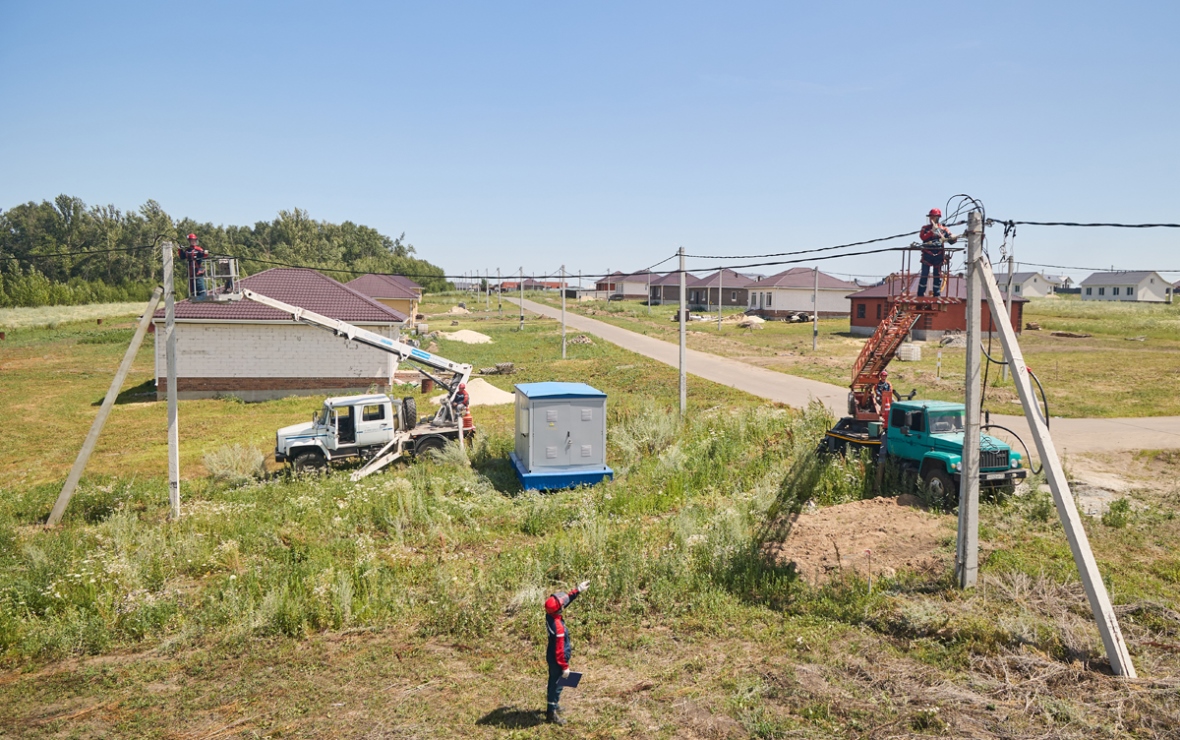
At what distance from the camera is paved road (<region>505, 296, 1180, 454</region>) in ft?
60.7

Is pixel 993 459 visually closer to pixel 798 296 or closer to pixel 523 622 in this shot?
pixel 523 622

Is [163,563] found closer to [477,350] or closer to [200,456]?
[200,456]

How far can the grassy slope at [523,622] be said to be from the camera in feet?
24.2

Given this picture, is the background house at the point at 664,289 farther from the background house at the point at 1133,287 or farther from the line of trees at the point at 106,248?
the background house at the point at 1133,287

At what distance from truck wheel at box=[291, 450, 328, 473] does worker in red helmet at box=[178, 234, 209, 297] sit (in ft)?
14.6

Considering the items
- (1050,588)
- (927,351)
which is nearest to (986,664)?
(1050,588)

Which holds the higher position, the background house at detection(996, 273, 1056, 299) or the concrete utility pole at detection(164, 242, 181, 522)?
the background house at detection(996, 273, 1056, 299)

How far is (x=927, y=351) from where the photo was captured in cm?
4050

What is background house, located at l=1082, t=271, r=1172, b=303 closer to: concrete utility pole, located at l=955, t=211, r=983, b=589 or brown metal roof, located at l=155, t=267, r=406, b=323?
brown metal roof, located at l=155, t=267, r=406, b=323

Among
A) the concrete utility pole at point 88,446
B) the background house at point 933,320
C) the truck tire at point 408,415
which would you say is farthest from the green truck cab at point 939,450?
the background house at point 933,320

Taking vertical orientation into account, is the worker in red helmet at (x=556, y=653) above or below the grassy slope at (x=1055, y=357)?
below

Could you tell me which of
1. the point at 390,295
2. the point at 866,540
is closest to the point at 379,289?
the point at 390,295

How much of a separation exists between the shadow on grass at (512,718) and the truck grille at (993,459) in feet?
32.0

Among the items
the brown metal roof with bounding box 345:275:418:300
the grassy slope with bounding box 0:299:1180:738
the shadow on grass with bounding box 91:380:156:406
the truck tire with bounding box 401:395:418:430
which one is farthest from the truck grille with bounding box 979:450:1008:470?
the brown metal roof with bounding box 345:275:418:300
